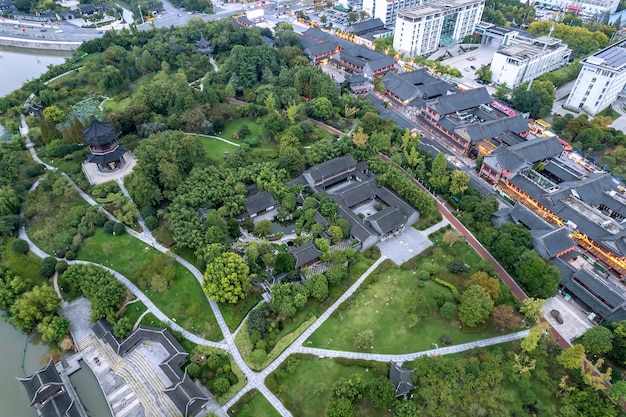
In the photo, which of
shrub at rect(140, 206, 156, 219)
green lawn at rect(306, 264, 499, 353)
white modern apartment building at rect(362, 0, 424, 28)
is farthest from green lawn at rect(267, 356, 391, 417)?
white modern apartment building at rect(362, 0, 424, 28)

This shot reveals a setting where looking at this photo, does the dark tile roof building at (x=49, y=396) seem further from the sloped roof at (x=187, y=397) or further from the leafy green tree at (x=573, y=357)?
the leafy green tree at (x=573, y=357)

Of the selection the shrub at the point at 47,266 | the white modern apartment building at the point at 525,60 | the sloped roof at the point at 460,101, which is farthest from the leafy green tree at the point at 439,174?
the shrub at the point at 47,266

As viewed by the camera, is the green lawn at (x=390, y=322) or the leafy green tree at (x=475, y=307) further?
the green lawn at (x=390, y=322)

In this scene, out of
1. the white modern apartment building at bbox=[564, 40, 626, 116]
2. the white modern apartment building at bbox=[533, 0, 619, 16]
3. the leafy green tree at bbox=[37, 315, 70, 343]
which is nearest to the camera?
the leafy green tree at bbox=[37, 315, 70, 343]

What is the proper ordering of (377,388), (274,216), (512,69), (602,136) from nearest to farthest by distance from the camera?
1. (377,388)
2. (274,216)
3. (602,136)
4. (512,69)

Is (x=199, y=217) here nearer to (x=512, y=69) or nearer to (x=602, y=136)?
(x=602, y=136)

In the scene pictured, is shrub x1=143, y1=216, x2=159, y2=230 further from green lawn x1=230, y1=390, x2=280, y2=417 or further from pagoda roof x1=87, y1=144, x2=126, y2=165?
green lawn x1=230, y1=390, x2=280, y2=417

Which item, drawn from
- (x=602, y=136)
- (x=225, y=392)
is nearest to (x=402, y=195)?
(x=225, y=392)
